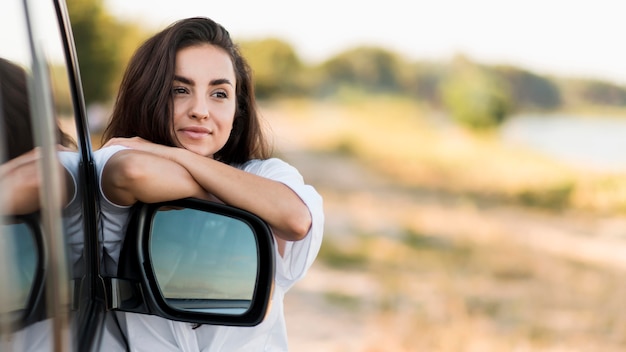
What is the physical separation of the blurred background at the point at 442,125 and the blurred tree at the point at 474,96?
2cm

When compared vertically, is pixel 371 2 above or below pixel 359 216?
above

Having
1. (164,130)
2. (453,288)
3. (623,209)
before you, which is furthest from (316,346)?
(164,130)

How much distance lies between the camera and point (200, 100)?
1352 mm

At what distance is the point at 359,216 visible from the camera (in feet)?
36.6

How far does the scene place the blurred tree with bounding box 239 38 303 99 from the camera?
12.3 meters

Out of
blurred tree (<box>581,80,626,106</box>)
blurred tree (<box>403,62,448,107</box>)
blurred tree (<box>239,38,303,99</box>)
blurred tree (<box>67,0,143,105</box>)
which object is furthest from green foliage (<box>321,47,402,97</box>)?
blurred tree (<box>67,0,143,105</box>)

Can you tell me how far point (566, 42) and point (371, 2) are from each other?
8.96ft

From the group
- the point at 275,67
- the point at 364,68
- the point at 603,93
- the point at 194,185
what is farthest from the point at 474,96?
the point at 194,185

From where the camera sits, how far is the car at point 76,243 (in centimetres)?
61

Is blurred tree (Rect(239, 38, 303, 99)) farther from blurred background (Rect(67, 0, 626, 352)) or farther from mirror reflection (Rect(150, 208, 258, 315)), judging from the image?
mirror reflection (Rect(150, 208, 258, 315))

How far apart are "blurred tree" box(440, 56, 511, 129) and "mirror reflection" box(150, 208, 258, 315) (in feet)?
37.0

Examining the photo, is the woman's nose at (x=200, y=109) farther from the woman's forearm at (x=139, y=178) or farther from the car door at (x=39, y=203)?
the car door at (x=39, y=203)

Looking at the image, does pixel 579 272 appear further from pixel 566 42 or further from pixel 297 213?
pixel 297 213

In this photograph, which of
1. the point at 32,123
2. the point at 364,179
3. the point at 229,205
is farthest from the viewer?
the point at 364,179
